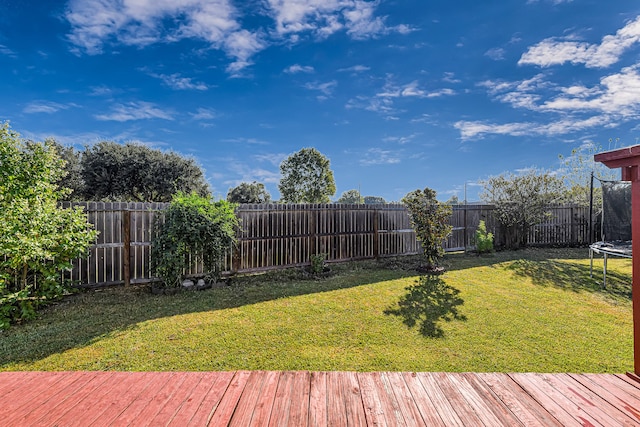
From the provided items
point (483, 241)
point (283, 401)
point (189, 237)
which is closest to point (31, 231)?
point (189, 237)

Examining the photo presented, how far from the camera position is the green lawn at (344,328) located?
8.58 ft

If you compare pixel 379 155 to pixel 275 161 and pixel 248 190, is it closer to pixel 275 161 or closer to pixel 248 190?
pixel 275 161

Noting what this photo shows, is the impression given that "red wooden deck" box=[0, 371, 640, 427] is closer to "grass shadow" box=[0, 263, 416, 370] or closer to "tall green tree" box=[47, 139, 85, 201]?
"grass shadow" box=[0, 263, 416, 370]

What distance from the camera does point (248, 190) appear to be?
25.9 m

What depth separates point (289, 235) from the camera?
6652 mm

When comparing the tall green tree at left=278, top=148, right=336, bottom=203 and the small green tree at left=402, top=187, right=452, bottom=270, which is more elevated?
the tall green tree at left=278, top=148, right=336, bottom=203

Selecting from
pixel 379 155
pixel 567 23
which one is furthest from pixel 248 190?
pixel 567 23

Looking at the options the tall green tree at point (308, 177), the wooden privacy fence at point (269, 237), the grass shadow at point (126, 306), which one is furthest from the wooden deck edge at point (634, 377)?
the tall green tree at point (308, 177)

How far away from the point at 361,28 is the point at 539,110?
8051mm

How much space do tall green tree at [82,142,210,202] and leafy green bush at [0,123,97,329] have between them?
34.2ft

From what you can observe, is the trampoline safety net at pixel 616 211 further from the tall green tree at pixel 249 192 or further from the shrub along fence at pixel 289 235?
the tall green tree at pixel 249 192

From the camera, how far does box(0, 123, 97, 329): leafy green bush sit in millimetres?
3486

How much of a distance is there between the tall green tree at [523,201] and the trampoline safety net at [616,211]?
345 cm

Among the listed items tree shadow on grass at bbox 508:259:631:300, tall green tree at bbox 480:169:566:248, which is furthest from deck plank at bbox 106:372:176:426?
tall green tree at bbox 480:169:566:248
